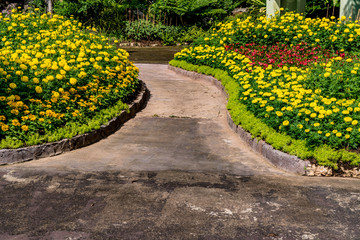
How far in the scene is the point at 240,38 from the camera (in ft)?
40.4

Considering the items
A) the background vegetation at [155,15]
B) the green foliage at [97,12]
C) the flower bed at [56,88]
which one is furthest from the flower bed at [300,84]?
the green foliage at [97,12]

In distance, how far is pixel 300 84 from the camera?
7.30 meters

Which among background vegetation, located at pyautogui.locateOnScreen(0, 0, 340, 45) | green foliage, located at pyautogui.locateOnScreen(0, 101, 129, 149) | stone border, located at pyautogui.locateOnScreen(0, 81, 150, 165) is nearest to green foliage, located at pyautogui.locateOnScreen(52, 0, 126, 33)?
background vegetation, located at pyautogui.locateOnScreen(0, 0, 340, 45)

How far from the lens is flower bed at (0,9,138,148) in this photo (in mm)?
5977

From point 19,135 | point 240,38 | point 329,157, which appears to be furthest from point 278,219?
point 240,38

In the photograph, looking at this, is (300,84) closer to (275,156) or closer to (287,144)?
(287,144)

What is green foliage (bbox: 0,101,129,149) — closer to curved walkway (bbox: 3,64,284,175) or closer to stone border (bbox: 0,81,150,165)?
stone border (bbox: 0,81,150,165)

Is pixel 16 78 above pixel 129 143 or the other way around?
above

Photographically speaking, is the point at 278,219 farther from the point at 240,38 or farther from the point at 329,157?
the point at 240,38

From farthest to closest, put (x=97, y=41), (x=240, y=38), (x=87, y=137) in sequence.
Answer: (x=240, y=38), (x=97, y=41), (x=87, y=137)

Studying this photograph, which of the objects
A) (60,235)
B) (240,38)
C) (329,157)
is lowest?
(60,235)

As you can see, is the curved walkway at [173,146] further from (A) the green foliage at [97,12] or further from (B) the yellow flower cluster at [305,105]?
(A) the green foliage at [97,12]

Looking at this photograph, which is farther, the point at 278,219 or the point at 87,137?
the point at 87,137

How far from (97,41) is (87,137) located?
4.70 metres
